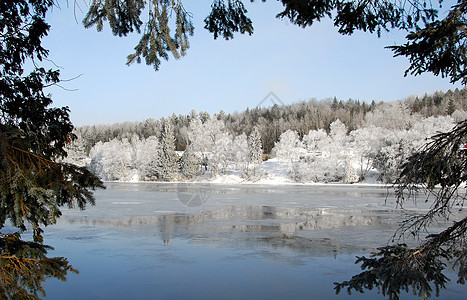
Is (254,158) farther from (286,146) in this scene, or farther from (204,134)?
(204,134)

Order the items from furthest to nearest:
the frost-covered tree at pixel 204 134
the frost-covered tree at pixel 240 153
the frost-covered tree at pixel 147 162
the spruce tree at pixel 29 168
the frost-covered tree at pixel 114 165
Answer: the frost-covered tree at pixel 204 134
the frost-covered tree at pixel 114 165
the frost-covered tree at pixel 147 162
the frost-covered tree at pixel 240 153
the spruce tree at pixel 29 168

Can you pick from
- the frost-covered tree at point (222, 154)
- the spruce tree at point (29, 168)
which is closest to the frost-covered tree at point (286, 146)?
the frost-covered tree at point (222, 154)

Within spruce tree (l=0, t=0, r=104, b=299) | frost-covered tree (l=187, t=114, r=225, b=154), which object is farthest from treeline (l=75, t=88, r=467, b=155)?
spruce tree (l=0, t=0, r=104, b=299)

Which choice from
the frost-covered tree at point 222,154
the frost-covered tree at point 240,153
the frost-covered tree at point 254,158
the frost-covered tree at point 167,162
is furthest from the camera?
the frost-covered tree at point 167,162

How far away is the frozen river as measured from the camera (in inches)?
298

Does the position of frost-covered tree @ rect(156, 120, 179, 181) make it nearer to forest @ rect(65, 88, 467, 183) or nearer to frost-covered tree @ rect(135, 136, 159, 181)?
forest @ rect(65, 88, 467, 183)

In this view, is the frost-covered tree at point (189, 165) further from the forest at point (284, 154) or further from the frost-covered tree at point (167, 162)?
the frost-covered tree at point (167, 162)

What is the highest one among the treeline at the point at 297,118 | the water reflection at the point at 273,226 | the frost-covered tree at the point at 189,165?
the treeline at the point at 297,118

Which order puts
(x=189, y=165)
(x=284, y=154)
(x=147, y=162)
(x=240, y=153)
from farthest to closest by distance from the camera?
(x=284, y=154) < (x=147, y=162) < (x=189, y=165) < (x=240, y=153)

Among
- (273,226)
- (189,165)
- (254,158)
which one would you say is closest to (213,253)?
(273,226)

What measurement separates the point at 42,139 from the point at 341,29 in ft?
12.8

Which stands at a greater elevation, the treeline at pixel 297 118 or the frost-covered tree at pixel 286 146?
the treeline at pixel 297 118

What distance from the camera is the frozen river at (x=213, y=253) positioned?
7570mm

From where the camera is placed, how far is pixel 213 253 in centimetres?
1061
